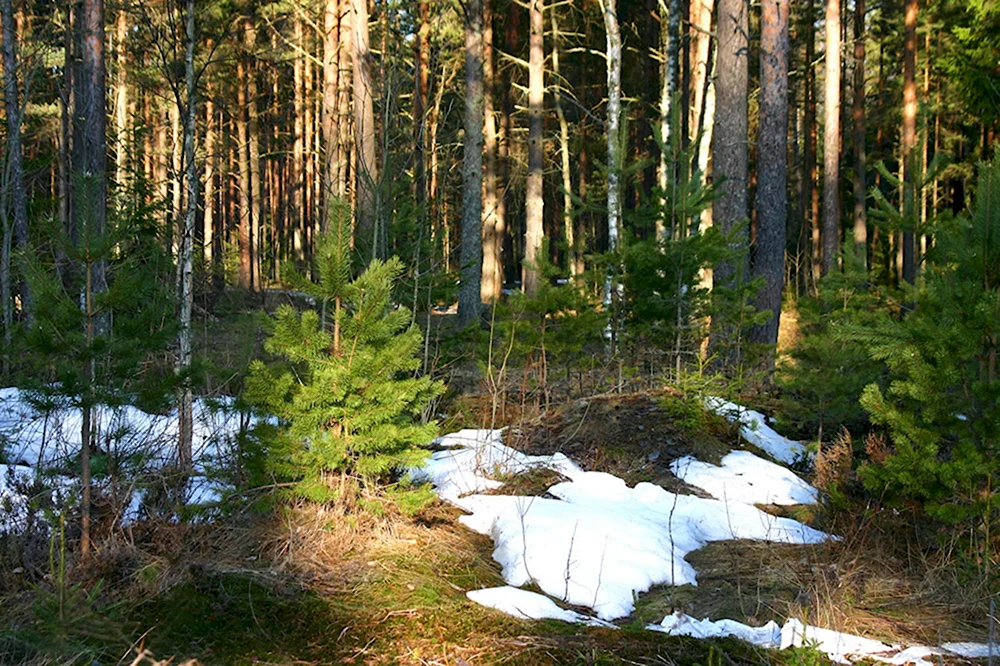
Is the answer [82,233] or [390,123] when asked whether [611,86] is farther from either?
[82,233]

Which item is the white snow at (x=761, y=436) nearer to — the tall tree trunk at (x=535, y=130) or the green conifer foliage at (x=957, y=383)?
the green conifer foliage at (x=957, y=383)

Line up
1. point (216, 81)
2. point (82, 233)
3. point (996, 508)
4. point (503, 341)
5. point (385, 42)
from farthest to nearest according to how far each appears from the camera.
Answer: point (216, 81) → point (503, 341) → point (385, 42) → point (996, 508) → point (82, 233)

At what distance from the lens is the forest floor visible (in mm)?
3088

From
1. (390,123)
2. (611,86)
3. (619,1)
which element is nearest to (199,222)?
(619,1)

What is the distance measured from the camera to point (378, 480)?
15.4ft

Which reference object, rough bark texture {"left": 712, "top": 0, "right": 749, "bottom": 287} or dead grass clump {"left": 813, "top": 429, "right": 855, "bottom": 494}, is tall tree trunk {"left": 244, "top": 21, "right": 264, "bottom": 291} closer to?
rough bark texture {"left": 712, "top": 0, "right": 749, "bottom": 287}

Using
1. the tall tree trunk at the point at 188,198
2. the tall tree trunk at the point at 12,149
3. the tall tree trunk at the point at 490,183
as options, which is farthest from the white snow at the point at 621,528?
the tall tree trunk at the point at 490,183

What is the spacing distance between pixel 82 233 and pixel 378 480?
6.90ft

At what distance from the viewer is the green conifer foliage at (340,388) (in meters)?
4.22

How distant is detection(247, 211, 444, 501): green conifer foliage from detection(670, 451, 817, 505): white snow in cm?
273

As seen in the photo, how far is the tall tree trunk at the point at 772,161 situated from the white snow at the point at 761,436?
269cm

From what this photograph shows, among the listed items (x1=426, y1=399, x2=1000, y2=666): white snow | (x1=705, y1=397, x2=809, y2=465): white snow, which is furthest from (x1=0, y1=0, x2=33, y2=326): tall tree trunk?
(x1=705, y1=397, x2=809, y2=465): white snow

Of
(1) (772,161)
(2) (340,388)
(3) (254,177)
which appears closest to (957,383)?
(2) (340,388)

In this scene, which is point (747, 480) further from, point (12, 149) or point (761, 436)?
point (12, 149)
